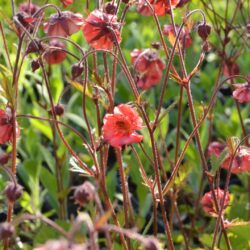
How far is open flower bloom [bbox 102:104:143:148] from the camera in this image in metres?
1.81

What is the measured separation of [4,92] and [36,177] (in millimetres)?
1297

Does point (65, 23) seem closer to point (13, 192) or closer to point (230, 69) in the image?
point (13, 192)

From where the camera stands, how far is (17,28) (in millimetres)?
2078

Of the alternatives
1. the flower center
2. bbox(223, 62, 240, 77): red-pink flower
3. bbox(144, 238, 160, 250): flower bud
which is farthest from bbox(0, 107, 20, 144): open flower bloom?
bbox(223, 62, 240, 77): red-pink flower

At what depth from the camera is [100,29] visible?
1.92 meters

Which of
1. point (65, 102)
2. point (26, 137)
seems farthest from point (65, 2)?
point (65, 102)

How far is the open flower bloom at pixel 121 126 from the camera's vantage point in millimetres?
1807

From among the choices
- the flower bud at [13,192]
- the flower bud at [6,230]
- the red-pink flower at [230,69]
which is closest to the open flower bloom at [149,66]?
the red-pink flower at [230,69]

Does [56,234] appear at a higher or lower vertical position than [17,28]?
lower

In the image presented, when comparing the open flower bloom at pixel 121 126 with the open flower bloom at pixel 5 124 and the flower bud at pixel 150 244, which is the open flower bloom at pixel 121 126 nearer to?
the open flower bloom at pixel 5 124

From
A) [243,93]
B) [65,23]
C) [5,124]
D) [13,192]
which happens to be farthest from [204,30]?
[13,192]

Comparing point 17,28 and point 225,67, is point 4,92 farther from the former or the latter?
point 225,67

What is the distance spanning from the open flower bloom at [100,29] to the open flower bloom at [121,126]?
0.20 metres

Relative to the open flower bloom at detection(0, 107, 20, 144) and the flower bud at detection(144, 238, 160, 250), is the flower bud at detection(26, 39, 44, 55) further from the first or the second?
the flower bud at detection(144, 238, 160, 250)
